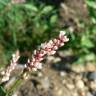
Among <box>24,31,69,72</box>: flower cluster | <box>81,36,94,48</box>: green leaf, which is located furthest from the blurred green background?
<box>24,31,69,72</box>: flower cluster

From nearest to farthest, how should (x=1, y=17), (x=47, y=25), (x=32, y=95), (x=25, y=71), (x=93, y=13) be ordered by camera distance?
(x=25, y=71) < (x=32, y=95) < (x=1, y=17) < (x=93, y=13) < (x=47, y=25)

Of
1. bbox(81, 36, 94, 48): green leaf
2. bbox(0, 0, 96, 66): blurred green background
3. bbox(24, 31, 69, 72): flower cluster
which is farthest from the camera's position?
bbox(81, 36, 94, 48): green leaf

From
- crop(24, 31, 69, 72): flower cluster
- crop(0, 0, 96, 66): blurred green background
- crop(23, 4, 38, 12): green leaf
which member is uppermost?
crop(24, 31, 69, 72): flower cluster

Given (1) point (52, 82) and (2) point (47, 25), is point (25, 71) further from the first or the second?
(2) point (47, 25)

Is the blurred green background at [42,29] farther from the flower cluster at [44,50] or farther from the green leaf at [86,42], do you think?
the flower cluster at [44,50]

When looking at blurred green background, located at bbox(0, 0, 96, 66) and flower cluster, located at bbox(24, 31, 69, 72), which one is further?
blurred green background, located at bbox(0, 0, 96, 66)

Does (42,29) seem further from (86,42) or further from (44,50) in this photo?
(44,50)

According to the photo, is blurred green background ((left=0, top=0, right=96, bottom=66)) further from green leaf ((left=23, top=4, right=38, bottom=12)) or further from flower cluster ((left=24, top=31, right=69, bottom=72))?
flower cluster ((left=24, top=31, right=69, bottom=72))

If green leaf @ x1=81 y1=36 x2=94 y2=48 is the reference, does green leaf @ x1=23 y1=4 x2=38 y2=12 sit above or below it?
above

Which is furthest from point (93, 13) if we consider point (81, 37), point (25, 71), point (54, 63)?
point (25, 71)
